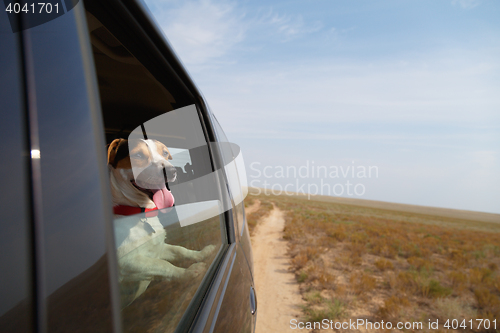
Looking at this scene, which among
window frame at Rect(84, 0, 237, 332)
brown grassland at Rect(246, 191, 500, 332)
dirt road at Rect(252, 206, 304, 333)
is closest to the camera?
window frame at Rect(84, 0, 237, 332)

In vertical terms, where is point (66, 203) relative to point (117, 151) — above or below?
below

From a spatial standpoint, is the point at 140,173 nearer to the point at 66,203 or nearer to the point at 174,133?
the point at 174,133

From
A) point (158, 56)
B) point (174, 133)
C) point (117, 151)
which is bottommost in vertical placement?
point (117, 151)

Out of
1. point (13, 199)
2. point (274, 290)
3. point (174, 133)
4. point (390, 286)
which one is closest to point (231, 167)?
point (174, 133)

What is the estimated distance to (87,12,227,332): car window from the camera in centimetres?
100

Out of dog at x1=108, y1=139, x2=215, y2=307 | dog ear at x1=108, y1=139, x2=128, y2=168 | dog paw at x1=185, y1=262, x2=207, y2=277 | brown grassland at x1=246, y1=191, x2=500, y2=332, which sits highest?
dog ear at x1=108, y1=139, x2=128, y2=168

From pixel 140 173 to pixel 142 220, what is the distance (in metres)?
1.37

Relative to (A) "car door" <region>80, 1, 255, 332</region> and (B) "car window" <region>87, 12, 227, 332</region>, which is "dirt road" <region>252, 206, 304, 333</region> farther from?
(B) "car window" <region>87, 12, 227, 332</region>

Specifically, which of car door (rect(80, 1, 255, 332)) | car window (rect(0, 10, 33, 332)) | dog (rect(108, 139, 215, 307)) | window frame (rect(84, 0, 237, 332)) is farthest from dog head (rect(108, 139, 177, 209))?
car window (rect(0, 10, 33, 332))

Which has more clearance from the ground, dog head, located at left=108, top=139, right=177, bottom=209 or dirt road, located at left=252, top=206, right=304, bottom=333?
dog head, located at left=108, top=139, right=177, bottom=209

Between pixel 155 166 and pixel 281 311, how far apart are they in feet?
15.3

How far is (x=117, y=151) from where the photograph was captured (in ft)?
8.39

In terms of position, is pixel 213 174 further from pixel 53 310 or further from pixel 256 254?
pixel 256 254

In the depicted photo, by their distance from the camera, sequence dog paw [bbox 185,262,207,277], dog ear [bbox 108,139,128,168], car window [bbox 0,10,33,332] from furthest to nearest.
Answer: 1. dog ear [bbox 108,139,128,168]
2. dog paw [bbox 185,262,207,277]
3. car window [bbox 0,10,33,332]
